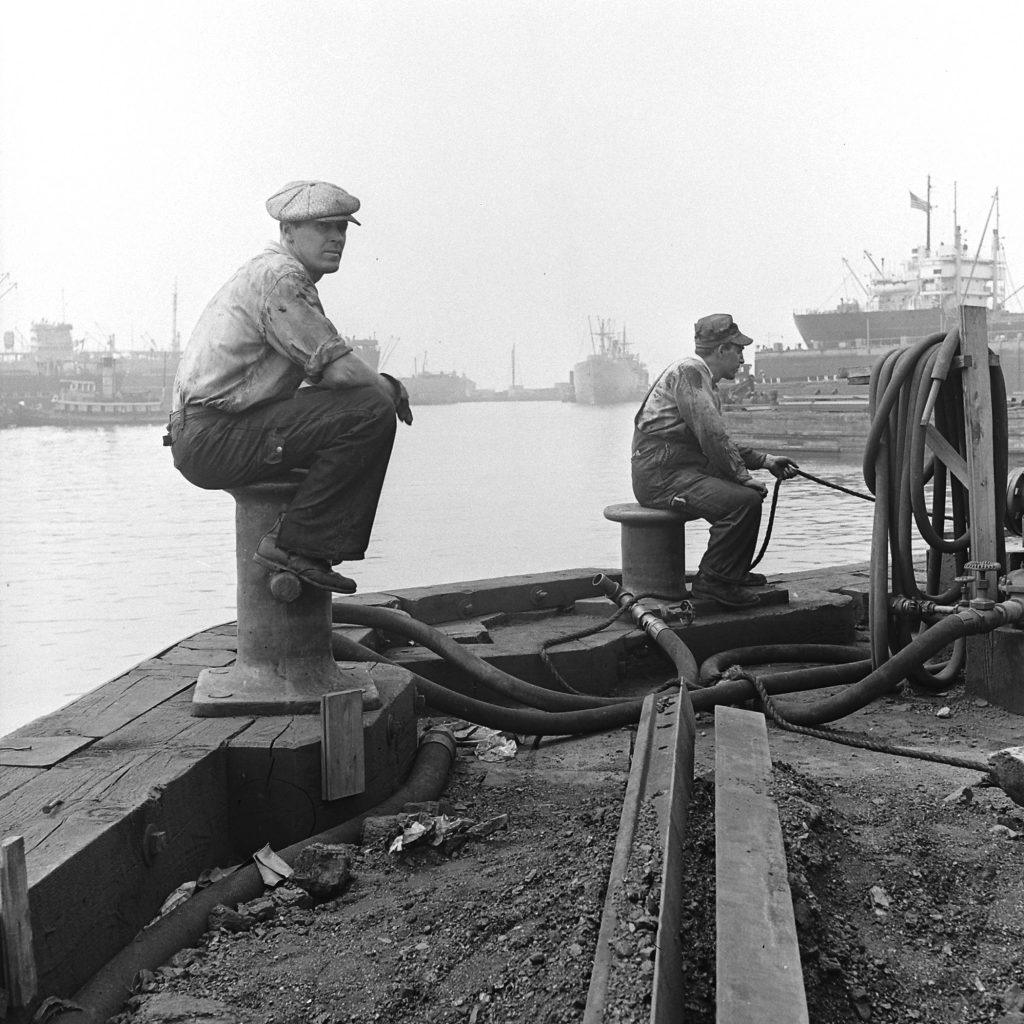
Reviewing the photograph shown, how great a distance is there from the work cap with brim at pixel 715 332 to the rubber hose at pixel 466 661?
2532 millimetres

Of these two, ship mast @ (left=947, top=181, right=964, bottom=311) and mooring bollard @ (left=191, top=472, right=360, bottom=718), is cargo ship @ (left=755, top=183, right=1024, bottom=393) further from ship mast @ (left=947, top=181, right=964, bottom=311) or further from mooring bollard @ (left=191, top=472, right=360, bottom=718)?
mooring bollard @ (left=191, top=472, right=360, bottom=718)

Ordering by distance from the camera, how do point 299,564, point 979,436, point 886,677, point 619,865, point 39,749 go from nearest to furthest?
point 619,865 < point 39,749 < point 299,564 < point 886,677 < point 979,436

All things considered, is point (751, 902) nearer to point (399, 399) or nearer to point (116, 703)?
point (399, 399)

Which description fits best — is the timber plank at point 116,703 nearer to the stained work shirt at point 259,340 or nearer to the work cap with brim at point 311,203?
the stained work shirt at point 259,340

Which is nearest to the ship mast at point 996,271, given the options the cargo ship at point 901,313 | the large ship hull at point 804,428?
the cargo ship at point 901,313

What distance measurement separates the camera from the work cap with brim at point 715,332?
706cm

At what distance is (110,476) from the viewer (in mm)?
37312

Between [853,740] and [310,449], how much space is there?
8.28 ft

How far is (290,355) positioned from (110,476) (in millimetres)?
34993

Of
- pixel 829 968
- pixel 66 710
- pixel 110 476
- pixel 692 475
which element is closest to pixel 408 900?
pixel 829 968

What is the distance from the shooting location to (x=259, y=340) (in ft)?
13.9

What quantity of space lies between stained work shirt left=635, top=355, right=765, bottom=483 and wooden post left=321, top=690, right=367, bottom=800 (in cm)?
343

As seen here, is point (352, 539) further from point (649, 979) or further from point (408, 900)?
point (649, 979)

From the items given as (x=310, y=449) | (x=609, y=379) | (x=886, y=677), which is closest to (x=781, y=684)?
(x=886, y=677)
